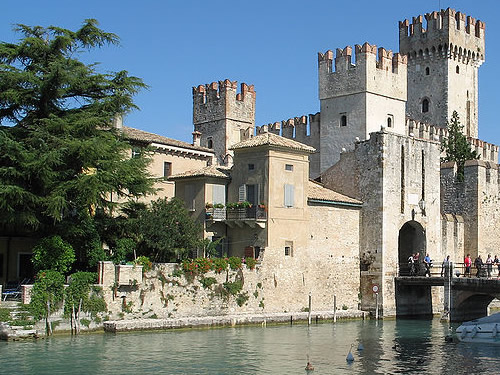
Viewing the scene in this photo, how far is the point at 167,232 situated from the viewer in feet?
104

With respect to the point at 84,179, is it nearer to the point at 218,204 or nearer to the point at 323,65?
the point at 218,204

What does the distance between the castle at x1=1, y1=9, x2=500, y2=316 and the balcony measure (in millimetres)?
50

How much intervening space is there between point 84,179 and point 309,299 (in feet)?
36.1

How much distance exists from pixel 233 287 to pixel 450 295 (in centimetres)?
936

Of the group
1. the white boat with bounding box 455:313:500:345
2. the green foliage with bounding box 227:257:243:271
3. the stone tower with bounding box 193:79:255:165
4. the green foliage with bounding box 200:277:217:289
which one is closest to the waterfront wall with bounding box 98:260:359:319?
the green foliage with bounding box 200:277:217:289

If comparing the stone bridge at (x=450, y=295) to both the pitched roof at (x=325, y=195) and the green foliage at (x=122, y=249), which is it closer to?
the pitched roof at (x=325, y=195)

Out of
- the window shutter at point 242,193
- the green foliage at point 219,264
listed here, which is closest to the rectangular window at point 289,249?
the window shutter at point 242,193

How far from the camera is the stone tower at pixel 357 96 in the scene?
40656 mm

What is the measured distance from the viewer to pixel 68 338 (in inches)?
1059

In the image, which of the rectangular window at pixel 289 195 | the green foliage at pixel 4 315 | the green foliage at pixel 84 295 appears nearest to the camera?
the green foliage at pixel 4 315

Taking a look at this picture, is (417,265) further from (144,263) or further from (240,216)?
(144,263)

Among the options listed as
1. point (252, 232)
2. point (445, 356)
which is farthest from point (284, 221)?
point (445, 356)

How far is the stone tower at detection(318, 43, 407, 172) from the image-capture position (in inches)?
1601

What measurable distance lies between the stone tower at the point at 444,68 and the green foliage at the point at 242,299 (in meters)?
31.6
